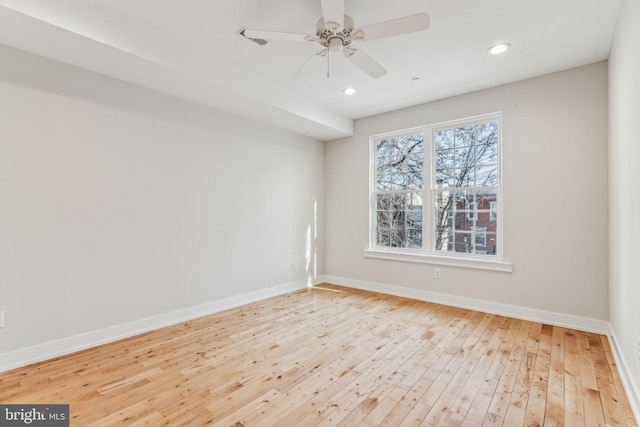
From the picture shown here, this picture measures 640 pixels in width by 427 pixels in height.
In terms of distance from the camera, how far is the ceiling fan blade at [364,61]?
2387mm

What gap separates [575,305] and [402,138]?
112 inches

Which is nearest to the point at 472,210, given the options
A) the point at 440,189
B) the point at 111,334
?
the point at 440,189

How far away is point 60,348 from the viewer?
2.60 m

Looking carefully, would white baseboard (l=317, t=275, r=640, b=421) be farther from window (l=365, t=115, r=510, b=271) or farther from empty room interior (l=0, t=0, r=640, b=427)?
window (l=365, t=115, r=510, b=271)

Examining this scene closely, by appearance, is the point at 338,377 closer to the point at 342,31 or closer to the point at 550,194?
the point at 342,31

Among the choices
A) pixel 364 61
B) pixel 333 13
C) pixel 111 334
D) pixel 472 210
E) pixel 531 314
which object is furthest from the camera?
pixel 472 210

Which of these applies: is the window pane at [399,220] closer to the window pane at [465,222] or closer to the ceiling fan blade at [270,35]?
the window pane at [465,222]

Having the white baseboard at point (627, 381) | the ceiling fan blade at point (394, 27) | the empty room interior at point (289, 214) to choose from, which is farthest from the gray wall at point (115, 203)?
the white baseboard at point (627, 381)

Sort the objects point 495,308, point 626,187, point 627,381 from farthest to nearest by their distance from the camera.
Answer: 1. point 495,308
2. point 626,187
3. point 627,381

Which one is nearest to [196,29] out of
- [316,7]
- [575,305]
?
[316,7]

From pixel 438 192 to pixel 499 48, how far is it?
72.2 inches

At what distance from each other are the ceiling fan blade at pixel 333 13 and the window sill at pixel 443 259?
3051 millimetres

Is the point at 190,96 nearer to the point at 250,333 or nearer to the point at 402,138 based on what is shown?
the point at 250,333

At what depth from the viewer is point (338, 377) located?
2.28m
